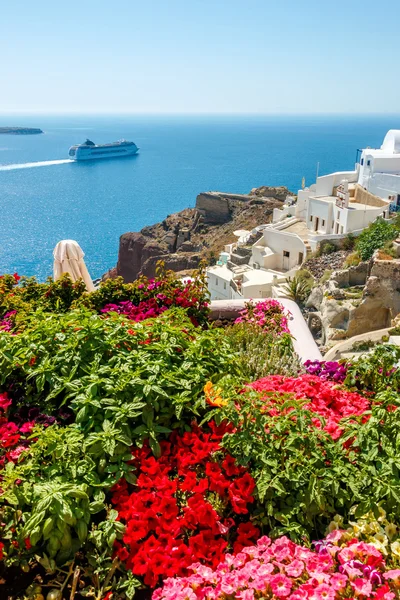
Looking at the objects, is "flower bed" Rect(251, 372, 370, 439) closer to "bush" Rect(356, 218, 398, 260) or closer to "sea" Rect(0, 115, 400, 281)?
"bush" Rect(356, 218, 398, 260)

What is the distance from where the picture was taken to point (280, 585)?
230 centimetres

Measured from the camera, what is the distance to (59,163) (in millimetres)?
131000

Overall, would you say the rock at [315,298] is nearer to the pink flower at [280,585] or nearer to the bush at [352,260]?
the bush at [352,260]

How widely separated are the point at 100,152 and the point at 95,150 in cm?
181

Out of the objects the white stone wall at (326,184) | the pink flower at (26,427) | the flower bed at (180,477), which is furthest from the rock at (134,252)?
the pink flower at (26,427)

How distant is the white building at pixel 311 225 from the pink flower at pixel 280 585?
24475 mm

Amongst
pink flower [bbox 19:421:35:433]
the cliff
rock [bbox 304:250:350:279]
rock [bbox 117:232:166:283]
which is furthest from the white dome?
pink flower [bbox 19:421:35:433]

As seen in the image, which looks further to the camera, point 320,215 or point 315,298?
point 320,215

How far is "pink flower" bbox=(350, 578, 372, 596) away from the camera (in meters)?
2.19

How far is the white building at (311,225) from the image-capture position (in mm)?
28491

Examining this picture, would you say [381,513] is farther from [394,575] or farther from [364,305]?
[364,305]

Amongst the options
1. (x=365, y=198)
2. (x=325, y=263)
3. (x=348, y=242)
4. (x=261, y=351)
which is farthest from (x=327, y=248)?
(x=261, y=351)

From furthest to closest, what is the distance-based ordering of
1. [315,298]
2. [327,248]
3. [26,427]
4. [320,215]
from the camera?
[320,215]
[327,248]
[315,298]
[26,427]

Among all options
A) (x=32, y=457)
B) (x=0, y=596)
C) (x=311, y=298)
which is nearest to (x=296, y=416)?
(x=32, y=457)
